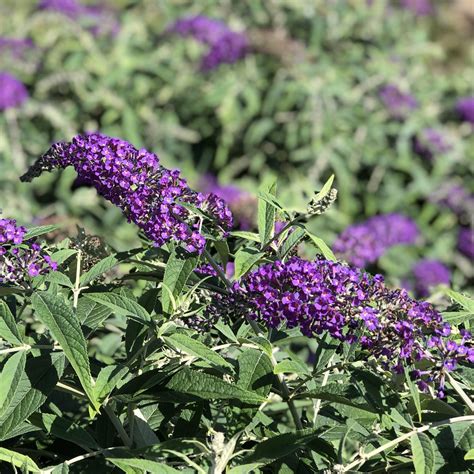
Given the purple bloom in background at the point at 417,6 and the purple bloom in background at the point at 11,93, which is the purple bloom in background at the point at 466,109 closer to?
the purple bloom in background at the point at 417,6

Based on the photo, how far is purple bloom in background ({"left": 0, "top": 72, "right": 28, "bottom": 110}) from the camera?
644 centimetres

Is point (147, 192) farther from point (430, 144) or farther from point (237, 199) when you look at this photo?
point (430, 144)

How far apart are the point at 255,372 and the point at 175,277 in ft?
0.80

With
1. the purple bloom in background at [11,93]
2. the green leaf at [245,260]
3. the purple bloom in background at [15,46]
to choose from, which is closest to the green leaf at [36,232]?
the green leaf at [245,260]

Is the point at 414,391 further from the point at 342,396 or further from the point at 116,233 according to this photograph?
the point at 116,233

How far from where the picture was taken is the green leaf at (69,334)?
1.47m

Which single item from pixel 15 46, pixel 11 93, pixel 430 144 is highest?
pixel 15 46

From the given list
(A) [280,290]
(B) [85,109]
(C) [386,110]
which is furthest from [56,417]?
(C) [386,110]

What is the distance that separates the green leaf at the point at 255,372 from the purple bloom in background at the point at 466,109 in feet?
20.6

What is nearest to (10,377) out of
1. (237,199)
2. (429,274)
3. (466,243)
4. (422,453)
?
(422,453)

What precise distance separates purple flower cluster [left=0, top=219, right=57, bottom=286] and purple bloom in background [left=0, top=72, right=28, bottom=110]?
5017 millimetres

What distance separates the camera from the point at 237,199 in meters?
5.12

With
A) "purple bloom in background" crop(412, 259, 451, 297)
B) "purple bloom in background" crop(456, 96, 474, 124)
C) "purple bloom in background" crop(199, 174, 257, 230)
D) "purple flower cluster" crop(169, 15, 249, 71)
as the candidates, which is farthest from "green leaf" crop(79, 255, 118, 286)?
"purple bloom in background" crop(456, 96, 474, 124)

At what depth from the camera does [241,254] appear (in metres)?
1.69
